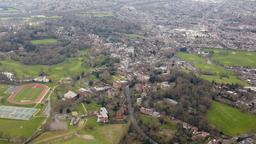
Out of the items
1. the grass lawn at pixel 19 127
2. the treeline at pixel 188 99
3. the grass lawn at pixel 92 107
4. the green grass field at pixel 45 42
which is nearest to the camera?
the grass lawn at pixel 19 127

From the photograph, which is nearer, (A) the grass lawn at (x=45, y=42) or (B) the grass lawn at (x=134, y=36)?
(A) the grass lawn at (x=45, y=42)

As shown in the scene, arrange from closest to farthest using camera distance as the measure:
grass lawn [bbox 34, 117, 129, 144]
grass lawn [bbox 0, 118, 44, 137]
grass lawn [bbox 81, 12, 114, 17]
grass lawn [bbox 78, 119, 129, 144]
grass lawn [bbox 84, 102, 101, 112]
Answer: grass lawn [bbox 34, 117, 129, 144] → grass lawn [bbox 78, 119, 129, 144] → grass lawn [bbox 0, 118, 44, 137] → grass lawn [bbox 84, 102, 101, 112] → grass lawn [bbox 81, 12, 114, 17]

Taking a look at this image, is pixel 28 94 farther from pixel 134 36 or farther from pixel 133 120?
pixel 134 36

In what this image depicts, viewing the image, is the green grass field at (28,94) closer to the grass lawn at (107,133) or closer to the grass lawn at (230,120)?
the grass lawn at (107,133)

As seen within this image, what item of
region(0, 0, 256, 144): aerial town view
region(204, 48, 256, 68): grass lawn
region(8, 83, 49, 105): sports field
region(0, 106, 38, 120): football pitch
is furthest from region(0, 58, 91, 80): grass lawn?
region(204, 48, 256, 68): grass lawn

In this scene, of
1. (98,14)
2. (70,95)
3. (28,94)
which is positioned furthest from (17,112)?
(98,14)

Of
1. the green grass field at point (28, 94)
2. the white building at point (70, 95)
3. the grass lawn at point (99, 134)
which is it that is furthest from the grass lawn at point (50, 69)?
the grass lawn at point (99, 134)

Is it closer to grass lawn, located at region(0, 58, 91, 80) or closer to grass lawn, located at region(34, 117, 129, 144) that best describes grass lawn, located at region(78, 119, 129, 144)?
grass lawn, located at region(34, 117, 129, 144)
